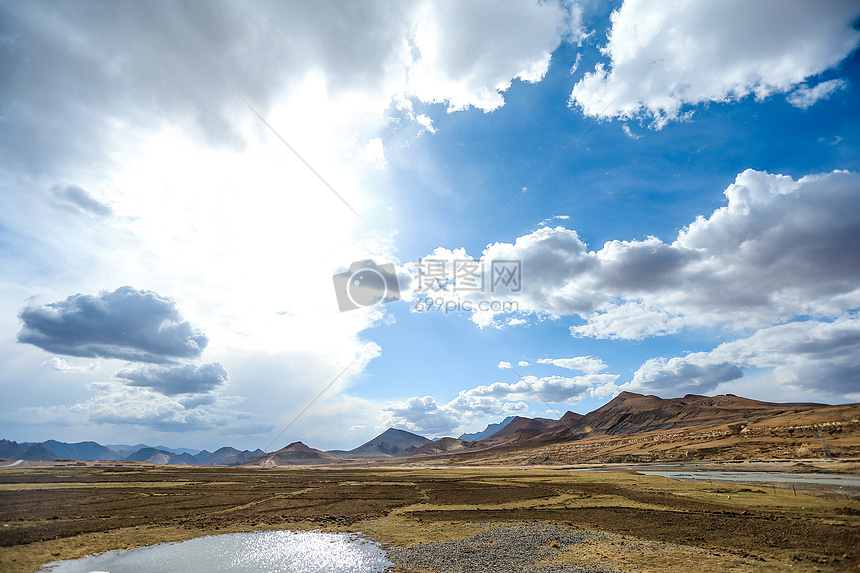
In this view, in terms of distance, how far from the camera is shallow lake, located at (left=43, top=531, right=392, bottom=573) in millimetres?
18969

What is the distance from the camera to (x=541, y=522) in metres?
27.6

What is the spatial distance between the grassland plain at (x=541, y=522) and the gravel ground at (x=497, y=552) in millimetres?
297

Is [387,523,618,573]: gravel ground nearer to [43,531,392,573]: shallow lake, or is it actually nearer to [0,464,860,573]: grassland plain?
[0,464,860,573]: grassland plain

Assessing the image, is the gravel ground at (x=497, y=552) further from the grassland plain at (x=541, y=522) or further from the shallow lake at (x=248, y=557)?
the shallow lake at (x=248, y=557)

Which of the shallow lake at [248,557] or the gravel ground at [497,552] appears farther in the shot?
the shallow lake at [248,557]

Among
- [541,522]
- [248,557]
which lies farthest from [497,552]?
[248,557]

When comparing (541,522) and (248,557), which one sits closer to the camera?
(248,557)

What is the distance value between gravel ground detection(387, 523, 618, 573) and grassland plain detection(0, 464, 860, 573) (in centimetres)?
30

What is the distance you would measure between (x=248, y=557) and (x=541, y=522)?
19764mm

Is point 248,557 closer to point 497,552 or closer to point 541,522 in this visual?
point 497,552

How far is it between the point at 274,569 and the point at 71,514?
25.6 metres

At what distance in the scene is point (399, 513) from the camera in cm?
3316

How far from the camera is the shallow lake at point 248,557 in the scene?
19.0 m

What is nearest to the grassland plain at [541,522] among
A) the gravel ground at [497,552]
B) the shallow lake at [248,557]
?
the gravel ground at [497,552]
